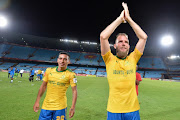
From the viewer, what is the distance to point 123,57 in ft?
5.96

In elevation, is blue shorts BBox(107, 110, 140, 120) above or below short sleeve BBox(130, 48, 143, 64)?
below

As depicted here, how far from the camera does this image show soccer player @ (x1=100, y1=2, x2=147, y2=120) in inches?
61.1

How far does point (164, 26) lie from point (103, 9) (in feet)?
51.1

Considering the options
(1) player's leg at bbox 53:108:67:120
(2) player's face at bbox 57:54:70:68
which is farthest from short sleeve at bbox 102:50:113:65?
(1) player's leg at bbox 53:108:67:120

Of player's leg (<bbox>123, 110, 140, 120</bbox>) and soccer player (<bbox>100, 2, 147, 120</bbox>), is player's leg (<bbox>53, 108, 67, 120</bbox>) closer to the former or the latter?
soccer player (<bbox>100, 2, 147, 120</bbox>)

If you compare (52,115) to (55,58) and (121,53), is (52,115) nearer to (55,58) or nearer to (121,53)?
(121,53)

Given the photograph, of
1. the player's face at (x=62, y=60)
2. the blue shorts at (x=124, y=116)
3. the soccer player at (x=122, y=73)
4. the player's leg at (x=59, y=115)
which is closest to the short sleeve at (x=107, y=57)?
the soccer player at (x=122, y=73)

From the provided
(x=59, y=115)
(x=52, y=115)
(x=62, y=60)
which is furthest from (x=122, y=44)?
(x=52, y=115)

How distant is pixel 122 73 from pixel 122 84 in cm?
17

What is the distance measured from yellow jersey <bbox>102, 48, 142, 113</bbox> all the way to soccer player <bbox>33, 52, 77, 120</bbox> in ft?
3.34

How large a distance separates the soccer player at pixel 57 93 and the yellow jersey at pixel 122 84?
102 centimetres

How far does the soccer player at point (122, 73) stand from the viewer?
155cm

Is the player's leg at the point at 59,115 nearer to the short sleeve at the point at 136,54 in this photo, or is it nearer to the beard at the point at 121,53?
the beard at the point at 121,53

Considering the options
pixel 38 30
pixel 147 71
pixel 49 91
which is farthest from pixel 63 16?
pixel 147 71
